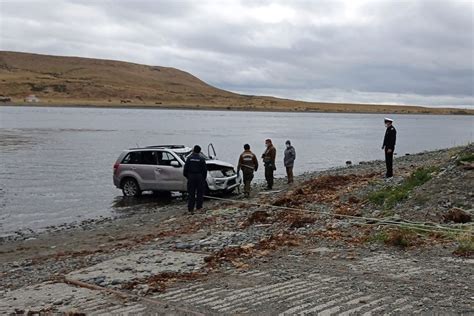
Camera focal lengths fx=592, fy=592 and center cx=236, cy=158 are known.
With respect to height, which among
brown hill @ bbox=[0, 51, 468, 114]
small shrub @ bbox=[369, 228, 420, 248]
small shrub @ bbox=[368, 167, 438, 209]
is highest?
brown hill @ bbox=[0, 51, 468, 114]

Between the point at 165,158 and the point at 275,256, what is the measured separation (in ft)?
35.7

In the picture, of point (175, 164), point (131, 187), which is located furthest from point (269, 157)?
point (131, 187)

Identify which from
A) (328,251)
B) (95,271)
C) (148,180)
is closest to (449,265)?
(328,251)

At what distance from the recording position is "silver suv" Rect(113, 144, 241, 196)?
19.4 metres

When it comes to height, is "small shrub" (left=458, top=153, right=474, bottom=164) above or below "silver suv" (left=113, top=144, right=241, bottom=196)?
above

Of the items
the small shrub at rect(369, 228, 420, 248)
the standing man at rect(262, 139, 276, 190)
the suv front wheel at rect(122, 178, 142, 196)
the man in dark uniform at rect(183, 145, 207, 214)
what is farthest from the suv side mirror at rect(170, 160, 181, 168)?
the small shrub at rect(369, 228, 420, 248)

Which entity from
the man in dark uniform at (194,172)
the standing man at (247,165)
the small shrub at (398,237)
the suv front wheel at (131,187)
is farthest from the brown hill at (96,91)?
the small shrub at (398,237)

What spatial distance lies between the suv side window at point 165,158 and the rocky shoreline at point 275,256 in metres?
3.41

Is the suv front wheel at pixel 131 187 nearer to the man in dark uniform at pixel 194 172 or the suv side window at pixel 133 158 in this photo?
the suv side window at pixel 133 158

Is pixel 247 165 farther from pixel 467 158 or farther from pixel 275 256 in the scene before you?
pixel 275 256

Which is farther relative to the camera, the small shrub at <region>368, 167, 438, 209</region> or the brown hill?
the brown hill

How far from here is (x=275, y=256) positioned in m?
9.79

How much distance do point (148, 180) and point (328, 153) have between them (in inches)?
1094

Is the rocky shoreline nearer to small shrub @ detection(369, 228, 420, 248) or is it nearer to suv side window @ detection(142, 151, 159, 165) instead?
small shrub @ detection(369, 228, 420, 248)
